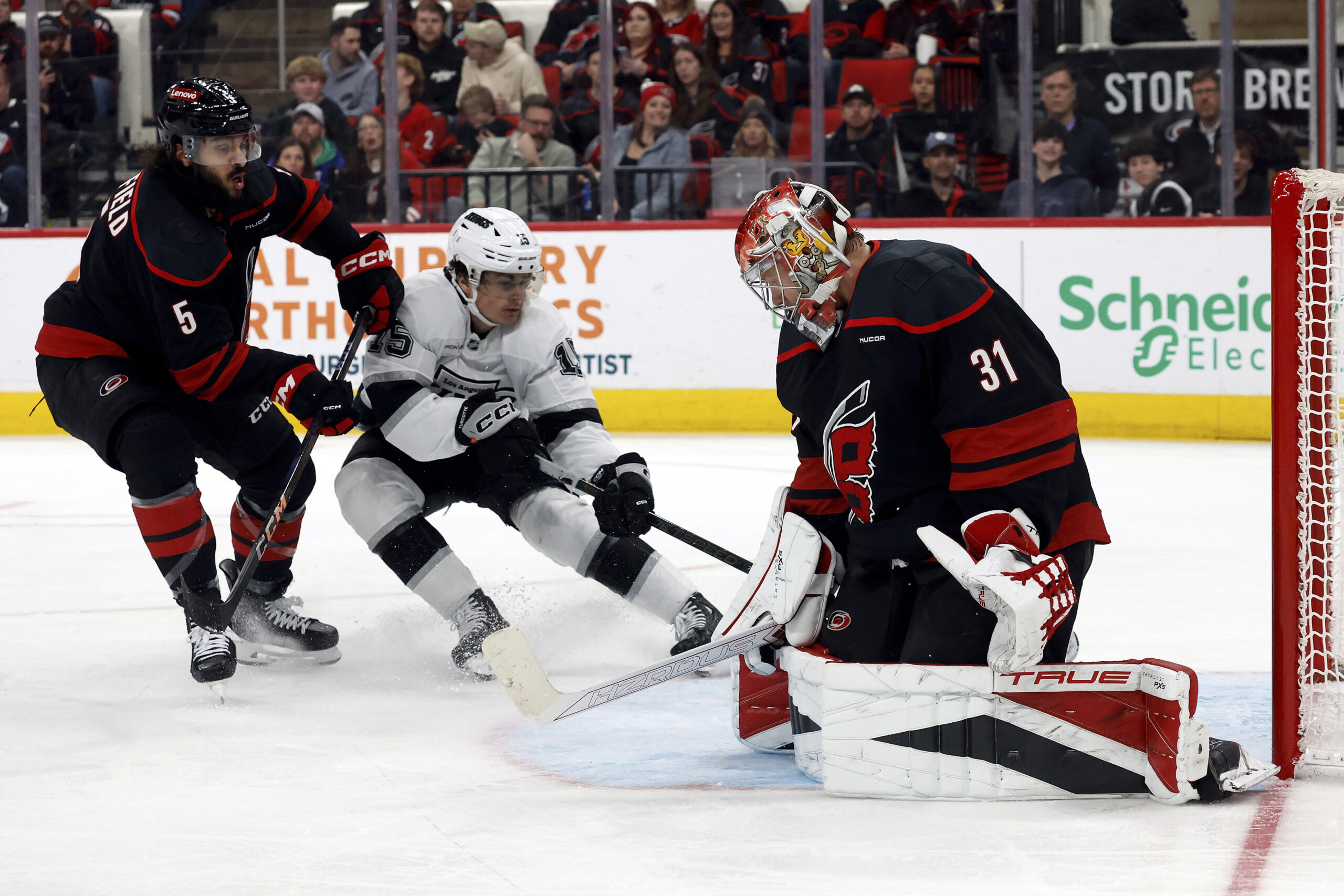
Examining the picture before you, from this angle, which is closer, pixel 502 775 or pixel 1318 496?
pixel 1318 496

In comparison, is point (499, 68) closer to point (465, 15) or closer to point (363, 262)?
point (465, 15)

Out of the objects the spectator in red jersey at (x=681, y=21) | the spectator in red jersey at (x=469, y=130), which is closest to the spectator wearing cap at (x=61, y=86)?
the spectator in red jersey at (x=469, y=130)

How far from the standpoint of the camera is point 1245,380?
6.29m

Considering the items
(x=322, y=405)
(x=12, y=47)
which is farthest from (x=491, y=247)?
(x=12, y=47)

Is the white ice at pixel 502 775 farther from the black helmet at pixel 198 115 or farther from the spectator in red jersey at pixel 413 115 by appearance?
the spectator in red jersey at pixel 413 115

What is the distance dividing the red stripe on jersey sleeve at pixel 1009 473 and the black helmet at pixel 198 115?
156cm

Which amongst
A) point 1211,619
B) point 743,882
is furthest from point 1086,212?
point 743,882

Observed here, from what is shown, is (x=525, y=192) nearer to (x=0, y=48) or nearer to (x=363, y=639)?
(x=0, y=48)

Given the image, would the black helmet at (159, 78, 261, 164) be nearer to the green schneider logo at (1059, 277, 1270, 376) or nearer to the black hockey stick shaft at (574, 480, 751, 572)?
the black hockey stick shaft at (574, 480, 751, 572)

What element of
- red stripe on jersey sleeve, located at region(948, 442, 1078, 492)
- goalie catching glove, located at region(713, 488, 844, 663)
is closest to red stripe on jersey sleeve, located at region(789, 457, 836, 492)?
goalie catching glove, located at region(713, 488, 844, 663)

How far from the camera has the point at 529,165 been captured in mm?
7020

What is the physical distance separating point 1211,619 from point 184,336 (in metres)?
2.13

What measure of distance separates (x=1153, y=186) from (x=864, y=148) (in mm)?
1193

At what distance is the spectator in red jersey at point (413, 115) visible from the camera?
7.01m
